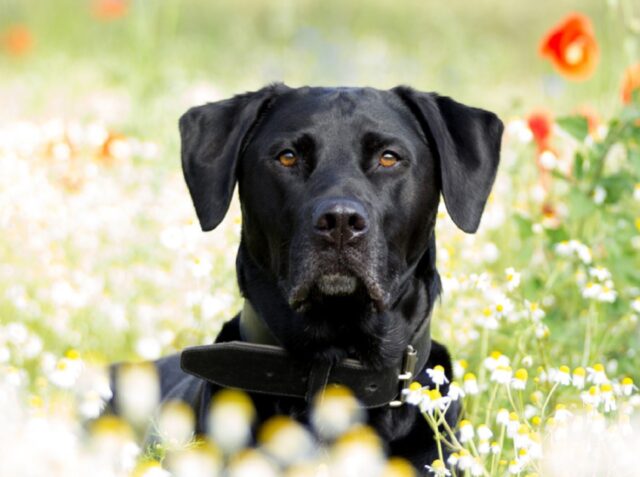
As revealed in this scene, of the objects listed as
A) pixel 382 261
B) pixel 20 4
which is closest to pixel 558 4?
pixel 20 4

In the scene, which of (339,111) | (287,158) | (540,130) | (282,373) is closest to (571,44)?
(540,130)

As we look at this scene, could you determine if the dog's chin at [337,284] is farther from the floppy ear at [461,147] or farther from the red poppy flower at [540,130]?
the red poppy flower at [540,130]

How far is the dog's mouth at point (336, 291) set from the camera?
3.42m

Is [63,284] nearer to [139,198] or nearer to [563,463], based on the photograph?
[139,198]

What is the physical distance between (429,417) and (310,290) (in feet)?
1.96

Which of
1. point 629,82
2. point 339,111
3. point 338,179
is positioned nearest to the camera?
point 338,179

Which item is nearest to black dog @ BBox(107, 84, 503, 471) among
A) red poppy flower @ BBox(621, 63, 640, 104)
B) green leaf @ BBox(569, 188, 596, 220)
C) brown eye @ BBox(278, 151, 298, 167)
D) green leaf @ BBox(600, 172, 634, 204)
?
brown eye @ BBox(278, 151, 298, 167)

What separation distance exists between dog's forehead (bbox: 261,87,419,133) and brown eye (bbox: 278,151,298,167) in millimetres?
83

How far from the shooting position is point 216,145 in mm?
3787

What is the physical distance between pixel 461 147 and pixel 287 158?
0.59 metres

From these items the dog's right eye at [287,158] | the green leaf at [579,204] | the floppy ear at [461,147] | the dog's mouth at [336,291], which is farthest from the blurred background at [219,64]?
the dog's mouth at [336,291]

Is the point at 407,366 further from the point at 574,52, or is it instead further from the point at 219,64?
the point at 219,64

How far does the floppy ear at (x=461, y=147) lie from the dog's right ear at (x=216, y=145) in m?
0.51

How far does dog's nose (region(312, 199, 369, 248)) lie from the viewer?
3.29 metres
